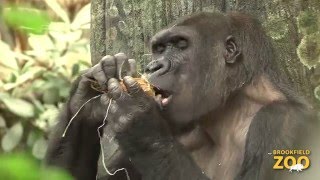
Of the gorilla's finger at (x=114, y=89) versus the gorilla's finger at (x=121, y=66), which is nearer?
the gorilla's finger at (x=114, y=89)

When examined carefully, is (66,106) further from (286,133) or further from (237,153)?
(286,133)

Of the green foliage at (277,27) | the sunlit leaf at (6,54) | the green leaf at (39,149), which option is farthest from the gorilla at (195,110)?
the sunlit leaf at (6,54)

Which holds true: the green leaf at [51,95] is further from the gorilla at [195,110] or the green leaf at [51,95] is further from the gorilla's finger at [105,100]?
the gorilla's finger at [105,100]

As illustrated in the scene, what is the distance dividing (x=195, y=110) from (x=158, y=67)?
33 cm

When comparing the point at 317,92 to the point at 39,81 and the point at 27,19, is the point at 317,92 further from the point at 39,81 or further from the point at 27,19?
the point at 27,19

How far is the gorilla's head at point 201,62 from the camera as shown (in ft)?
10.6

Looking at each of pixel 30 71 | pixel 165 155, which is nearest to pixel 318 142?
pixel 165 155

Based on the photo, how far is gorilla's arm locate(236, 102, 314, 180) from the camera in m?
2.85

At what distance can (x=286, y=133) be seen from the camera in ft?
9.54

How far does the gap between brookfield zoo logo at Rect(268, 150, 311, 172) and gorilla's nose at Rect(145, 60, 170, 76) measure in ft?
2.53

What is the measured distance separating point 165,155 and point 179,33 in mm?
852

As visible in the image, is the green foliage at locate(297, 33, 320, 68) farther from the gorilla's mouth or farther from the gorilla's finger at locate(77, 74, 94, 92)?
the gorilla's finger at locate(77, 74, 94, 92)

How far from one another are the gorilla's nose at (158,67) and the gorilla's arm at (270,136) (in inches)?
22.5

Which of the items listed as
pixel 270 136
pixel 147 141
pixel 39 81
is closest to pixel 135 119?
pixel 147 141
